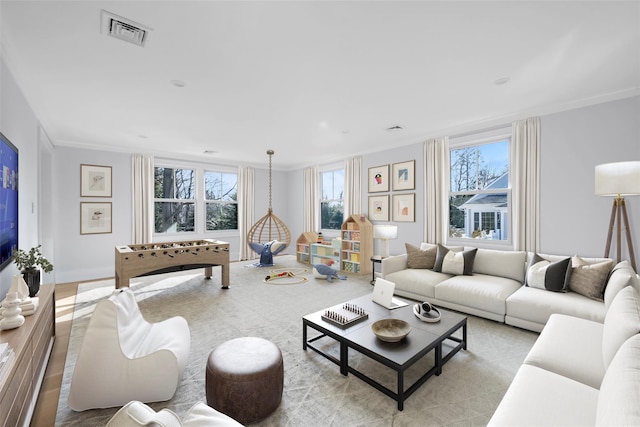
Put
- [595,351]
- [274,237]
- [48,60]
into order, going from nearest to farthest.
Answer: [595,351], [48,60], [274,237]

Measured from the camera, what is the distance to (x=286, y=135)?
16.5 feet

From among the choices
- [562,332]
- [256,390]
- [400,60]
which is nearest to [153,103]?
[400,60]

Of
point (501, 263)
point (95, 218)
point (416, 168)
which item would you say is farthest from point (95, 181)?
point (501, 263)

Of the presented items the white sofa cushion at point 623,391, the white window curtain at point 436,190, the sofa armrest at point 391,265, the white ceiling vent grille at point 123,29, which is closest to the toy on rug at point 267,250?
the sofa armrest at point 391,265

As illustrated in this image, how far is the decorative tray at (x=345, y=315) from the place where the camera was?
8.00 feet

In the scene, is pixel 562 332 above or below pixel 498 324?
above

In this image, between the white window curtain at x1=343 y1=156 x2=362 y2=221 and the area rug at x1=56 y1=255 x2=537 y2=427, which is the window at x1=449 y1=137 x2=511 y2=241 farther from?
the white window curtain at x1=343 y1=156 x2=362 y2=221

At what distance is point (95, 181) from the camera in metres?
5.59

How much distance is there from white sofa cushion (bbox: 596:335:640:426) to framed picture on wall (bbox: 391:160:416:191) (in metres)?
4.14

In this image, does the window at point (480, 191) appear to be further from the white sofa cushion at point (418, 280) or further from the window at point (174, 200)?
the window at point (174, 200)

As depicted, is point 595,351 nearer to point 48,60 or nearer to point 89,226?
point 48,60

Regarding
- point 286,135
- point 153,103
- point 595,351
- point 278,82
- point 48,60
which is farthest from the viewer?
point 286,135

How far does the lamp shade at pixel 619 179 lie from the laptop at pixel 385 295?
230cm

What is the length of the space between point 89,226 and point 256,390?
5.63m
